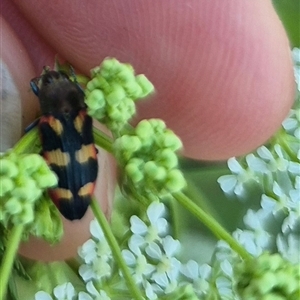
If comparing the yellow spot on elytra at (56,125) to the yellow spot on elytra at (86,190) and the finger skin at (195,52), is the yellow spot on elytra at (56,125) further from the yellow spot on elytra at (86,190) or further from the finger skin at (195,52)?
the finger skin at (195,52)

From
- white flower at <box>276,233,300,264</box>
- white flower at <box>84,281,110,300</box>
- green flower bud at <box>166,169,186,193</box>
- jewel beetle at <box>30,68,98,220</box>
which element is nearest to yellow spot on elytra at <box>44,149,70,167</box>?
jewel beetle at <box>30,68,98,220</box>

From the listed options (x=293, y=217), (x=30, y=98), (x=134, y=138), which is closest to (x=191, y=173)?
(x=293, y=217)

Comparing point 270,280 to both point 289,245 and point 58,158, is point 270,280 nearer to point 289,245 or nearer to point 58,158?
point 58,158

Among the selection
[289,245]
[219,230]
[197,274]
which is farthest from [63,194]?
[289,245]

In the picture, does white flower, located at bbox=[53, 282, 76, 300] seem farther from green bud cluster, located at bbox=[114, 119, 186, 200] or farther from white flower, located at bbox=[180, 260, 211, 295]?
green bud cluster, located at bbox=[114, 119, 186, 200]

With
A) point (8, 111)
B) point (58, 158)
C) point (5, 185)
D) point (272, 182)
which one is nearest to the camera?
point (5, 185)

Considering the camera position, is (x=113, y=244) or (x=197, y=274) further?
(x=197, y=274)

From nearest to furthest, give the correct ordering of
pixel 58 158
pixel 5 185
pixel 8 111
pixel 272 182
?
pixel 5 185, pixel 58 158, pixel 8 111, pixel 272 182

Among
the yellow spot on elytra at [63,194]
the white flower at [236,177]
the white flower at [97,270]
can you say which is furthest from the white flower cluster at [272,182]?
the yellow spot on elytra at [63,194]
